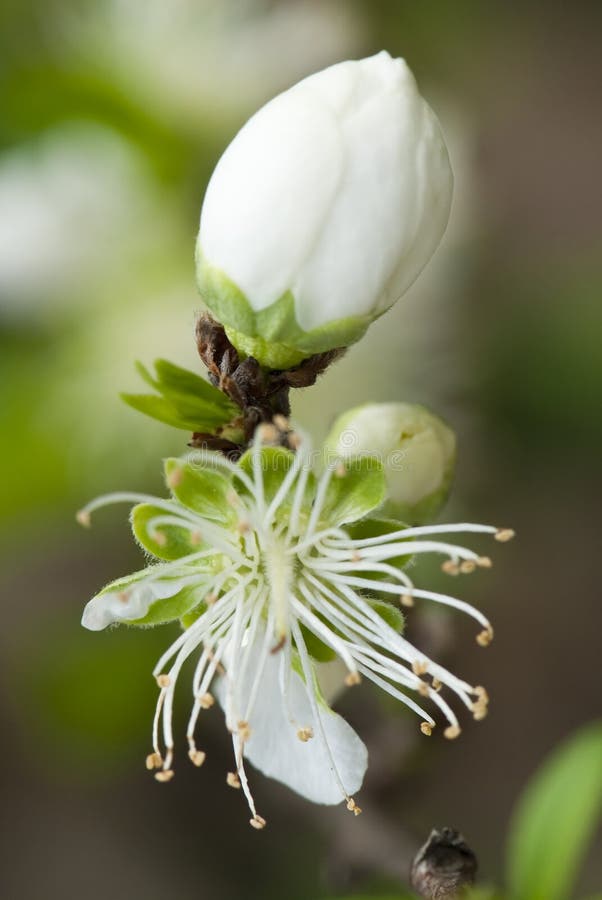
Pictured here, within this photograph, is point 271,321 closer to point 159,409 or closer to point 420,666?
point 159,409

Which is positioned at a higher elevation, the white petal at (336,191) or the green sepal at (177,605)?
the white petal at (336,191)

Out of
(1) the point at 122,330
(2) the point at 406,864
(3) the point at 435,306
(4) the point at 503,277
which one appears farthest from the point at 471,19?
(2) the point at 406,864

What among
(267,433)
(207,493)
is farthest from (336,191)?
(207,493)

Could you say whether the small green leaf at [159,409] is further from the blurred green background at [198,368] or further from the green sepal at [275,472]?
the blurred green background at [198,368]

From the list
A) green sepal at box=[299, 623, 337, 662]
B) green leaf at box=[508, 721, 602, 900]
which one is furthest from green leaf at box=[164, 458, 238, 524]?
green leaf at box=[508, 721, 602, 900]

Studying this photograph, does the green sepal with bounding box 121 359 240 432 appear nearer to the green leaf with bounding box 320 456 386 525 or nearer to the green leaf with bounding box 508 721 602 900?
the green leaf with bounding box 320 456 386 525

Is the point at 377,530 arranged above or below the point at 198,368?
below

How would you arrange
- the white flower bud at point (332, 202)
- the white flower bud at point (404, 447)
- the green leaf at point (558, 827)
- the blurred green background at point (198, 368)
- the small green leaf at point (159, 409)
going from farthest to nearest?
the blurred green background at point (198, 368)
the green leaf at point (558, 827)
the white flower bud at point (404, 447)
the small green leaf at point (159, 409)
the white flower bud at point (332, 202)

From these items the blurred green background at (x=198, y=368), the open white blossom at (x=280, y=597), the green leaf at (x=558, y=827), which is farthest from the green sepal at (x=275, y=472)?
the blurred green background at (x=198, y=368)
